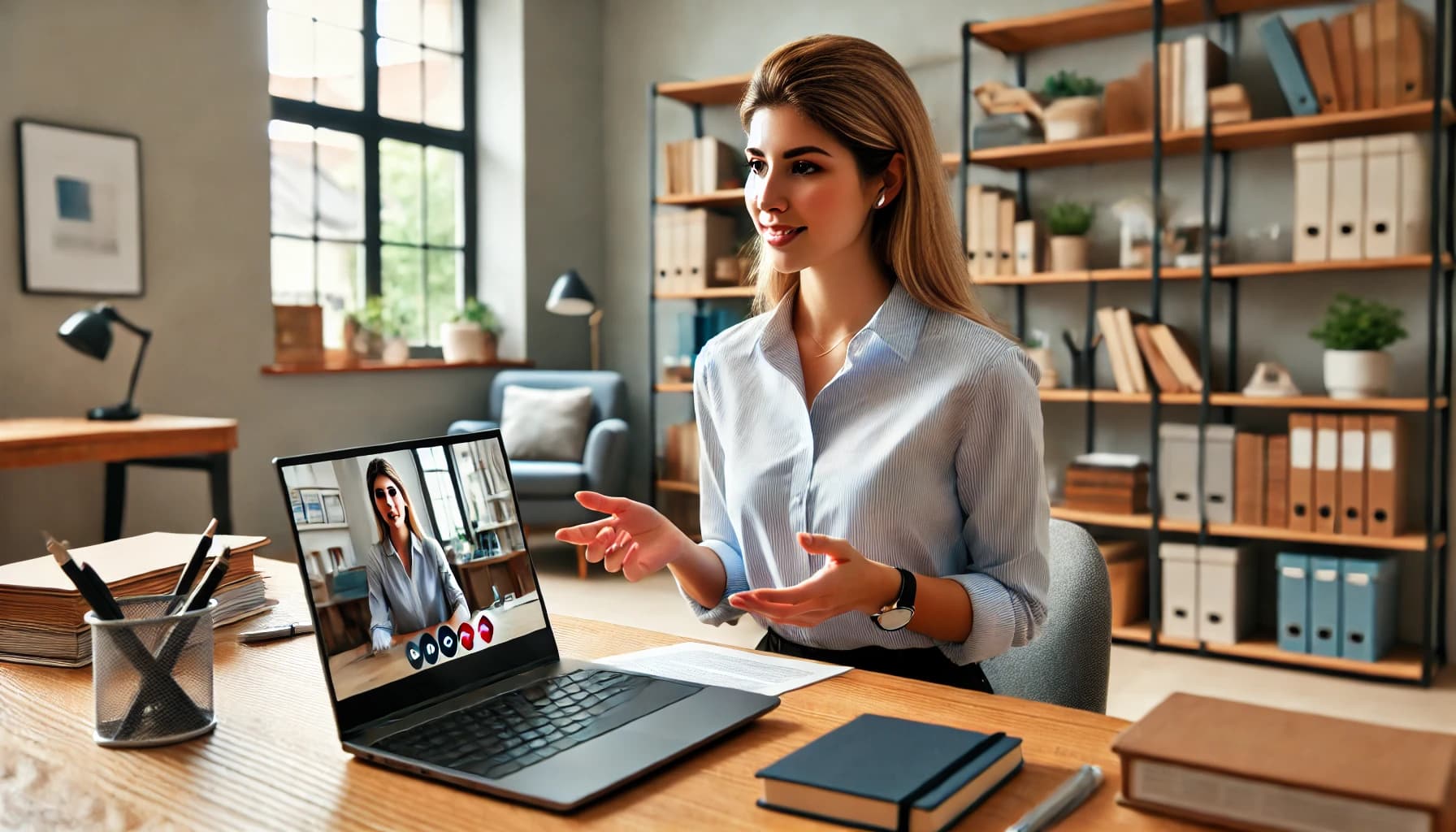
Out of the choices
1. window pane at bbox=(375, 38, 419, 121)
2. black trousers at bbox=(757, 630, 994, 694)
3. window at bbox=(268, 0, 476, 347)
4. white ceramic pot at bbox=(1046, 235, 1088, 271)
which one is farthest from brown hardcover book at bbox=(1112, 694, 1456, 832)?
window pane at bbox=(375, 38, 419, 121)

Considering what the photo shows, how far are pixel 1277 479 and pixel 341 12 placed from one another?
434 centimetres

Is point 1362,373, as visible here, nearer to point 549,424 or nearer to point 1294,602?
point 1294,602

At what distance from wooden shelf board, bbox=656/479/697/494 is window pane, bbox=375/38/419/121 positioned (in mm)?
2136

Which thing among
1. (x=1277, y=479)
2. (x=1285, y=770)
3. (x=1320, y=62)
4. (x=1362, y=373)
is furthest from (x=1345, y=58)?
(x=1285, y=770)

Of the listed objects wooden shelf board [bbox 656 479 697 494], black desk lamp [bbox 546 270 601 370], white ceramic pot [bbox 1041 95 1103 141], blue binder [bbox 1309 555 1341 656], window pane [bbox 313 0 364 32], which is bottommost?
blue binder [bbox 1309 555 1341 656]

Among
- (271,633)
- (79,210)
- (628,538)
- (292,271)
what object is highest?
(79,210)

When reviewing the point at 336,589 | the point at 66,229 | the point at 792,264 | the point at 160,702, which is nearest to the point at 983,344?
the point at 792,264

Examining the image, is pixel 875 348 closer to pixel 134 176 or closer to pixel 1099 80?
pixel 1099 80

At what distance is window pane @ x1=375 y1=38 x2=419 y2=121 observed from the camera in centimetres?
550

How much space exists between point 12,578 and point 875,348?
0.99 meters

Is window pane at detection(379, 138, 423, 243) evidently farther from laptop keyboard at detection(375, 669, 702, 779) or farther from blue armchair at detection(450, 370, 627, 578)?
laptop keyboard at detection(375, 669, 702, 779)

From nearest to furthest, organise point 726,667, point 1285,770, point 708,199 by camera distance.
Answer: point 1285,770 → point 726,667 → point 708,199

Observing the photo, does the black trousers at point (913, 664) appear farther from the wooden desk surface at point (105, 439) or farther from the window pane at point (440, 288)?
the window pane at point (440, 288)

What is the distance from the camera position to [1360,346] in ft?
11.9
